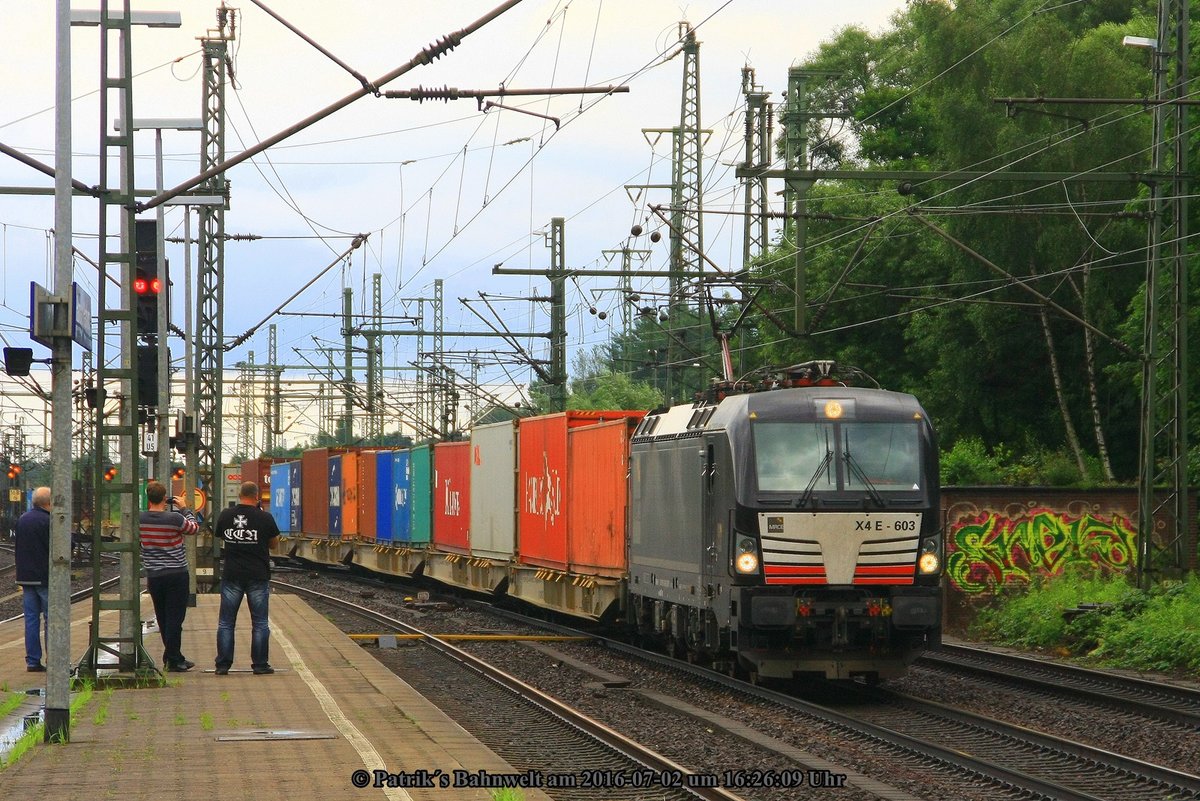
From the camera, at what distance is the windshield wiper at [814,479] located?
14.9 metres

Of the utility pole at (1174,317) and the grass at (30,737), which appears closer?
the grass at (30,737)

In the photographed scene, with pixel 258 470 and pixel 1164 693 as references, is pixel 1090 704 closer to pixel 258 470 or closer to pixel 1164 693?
pixel 1164 693

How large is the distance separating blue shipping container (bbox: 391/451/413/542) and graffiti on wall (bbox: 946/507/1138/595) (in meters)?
15.4

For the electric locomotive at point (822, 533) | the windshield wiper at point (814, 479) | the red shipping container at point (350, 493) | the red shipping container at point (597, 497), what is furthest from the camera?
the red shipping container at point (350, 493)

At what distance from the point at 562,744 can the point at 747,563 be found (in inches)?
122

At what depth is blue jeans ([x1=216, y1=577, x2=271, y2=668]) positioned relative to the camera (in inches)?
A: 608

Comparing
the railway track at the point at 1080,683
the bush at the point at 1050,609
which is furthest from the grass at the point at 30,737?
the bush at the point at 1050,609

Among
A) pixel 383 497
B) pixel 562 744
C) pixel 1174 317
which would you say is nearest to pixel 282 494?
pixel 383 497

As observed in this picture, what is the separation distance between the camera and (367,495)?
133ft

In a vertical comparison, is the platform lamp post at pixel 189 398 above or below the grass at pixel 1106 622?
above

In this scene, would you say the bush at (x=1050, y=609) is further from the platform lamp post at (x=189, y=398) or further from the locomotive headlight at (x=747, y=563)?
the platform lamp post at (x=189, y=398)

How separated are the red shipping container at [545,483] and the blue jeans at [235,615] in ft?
22.8

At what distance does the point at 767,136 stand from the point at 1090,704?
2091 cm

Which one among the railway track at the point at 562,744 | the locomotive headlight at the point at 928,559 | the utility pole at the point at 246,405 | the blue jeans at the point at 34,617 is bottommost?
the railway track at the point at 562,744
